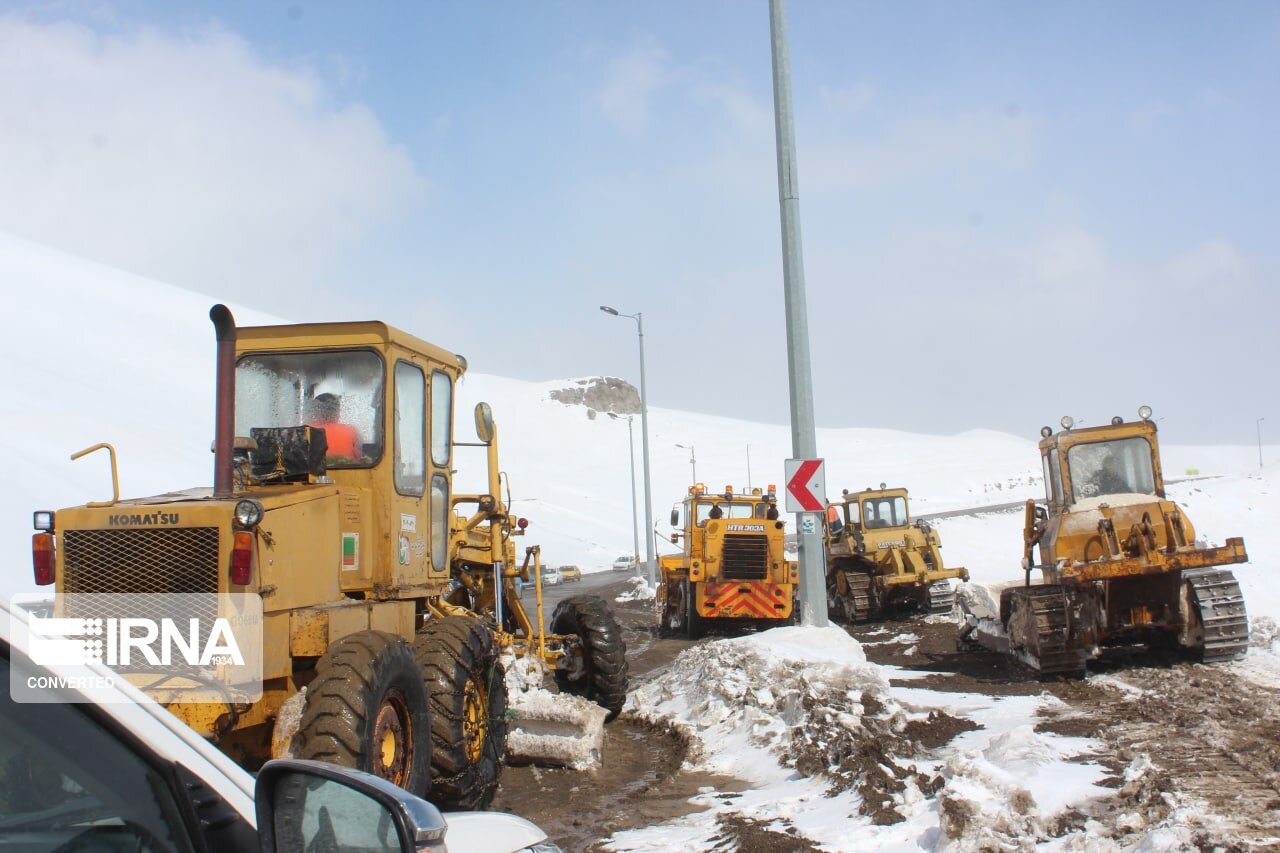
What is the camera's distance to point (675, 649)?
19.3m

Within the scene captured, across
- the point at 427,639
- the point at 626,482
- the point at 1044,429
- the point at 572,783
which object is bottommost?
the point at 572,783

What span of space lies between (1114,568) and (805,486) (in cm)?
330

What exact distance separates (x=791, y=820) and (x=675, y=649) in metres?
12.5

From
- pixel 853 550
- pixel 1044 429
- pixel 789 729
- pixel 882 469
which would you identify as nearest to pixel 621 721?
pixel 789 729

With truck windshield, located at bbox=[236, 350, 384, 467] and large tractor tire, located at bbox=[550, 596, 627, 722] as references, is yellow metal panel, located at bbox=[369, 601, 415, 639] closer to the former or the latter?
truck windshield, located at bbox=[236, 350, 384, 467]

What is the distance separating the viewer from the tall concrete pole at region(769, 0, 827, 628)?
43.0 ft

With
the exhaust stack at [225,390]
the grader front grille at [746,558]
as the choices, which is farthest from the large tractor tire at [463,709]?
the grader front grille at [746,558]

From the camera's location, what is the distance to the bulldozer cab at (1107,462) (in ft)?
45.3

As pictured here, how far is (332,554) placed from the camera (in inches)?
275

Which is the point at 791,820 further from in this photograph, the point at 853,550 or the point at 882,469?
the point at 882,469

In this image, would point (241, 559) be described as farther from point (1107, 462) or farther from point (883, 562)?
point (883, 562)

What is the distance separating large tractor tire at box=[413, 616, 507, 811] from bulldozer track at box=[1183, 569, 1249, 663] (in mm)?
7529

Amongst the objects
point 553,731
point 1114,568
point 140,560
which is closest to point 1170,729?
point 1114,568

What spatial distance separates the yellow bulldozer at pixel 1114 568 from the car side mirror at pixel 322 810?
1092cm
